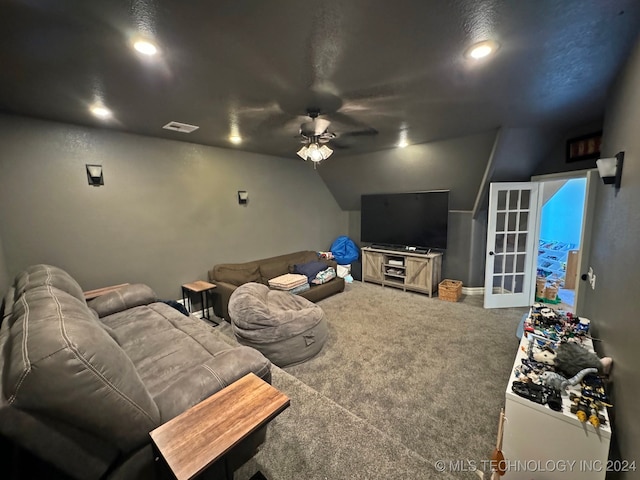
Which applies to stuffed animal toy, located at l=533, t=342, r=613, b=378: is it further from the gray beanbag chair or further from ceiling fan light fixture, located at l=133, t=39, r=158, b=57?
ceiling fan light fixture, located at l=133, t=39, r=158, b=57

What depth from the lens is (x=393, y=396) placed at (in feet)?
7.26

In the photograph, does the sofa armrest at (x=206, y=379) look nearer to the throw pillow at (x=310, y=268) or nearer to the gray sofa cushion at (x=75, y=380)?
the gray sofa cushion at (x=75, y=380)

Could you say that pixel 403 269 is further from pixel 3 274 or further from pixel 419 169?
pixel 3 274

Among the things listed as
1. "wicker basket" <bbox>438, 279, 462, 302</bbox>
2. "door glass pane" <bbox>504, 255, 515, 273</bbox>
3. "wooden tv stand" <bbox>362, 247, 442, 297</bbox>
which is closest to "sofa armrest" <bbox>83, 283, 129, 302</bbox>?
"wooden tv stand" <bbox>362, 247, 442, 297</bbox>

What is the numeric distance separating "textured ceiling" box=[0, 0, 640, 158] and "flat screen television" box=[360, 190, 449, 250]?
1.88 metres

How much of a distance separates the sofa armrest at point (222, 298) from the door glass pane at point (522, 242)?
4413 millimetres

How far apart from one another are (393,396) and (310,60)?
8.63 ft

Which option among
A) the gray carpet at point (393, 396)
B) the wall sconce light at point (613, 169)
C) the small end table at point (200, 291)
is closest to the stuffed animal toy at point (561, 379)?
the gray carpet at point (393, 396)

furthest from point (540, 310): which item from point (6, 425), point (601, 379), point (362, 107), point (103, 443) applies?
point (6, 425)

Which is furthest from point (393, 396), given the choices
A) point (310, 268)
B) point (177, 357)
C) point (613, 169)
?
point (310, 268)

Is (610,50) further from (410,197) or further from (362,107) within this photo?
(410,197)

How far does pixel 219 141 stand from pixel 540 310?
13.4 ft

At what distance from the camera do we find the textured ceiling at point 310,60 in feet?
3.99

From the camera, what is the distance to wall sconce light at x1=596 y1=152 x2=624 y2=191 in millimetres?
1633
